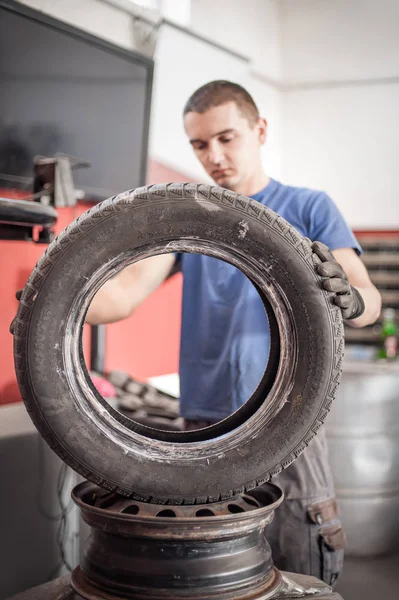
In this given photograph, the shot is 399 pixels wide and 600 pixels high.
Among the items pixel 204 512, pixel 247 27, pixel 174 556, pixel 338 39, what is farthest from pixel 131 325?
pixel 338 39

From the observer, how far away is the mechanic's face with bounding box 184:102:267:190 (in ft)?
5.12

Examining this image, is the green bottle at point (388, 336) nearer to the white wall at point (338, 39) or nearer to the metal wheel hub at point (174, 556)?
the white wall at point (338, 39)

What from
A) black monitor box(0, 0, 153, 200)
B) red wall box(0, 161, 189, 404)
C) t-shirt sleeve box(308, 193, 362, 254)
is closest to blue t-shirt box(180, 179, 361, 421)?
t-shirt sleeve box(308, 193, 362, 254)

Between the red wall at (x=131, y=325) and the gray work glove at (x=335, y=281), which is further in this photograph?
the red wall at (x=131, y=325)

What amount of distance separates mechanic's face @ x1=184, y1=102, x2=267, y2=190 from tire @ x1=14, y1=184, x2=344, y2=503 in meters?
0.64

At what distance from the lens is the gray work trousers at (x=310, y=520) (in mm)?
1470

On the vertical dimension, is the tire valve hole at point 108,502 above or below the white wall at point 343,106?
below

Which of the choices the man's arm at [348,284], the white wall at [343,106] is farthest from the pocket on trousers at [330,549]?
the white wall at [343,106]

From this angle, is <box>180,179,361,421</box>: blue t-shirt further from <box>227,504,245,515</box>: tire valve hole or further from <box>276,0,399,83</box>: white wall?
<box>276,0,399,83</box>: white wall

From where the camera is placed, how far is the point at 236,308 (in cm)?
152

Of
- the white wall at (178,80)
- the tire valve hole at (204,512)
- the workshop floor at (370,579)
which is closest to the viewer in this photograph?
the tire valve hole at (204,512)

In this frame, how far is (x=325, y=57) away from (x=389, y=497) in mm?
3391

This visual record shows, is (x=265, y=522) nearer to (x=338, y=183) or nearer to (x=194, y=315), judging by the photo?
(x=194, y=315)

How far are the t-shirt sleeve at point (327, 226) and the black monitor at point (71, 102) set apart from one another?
4.36ft
